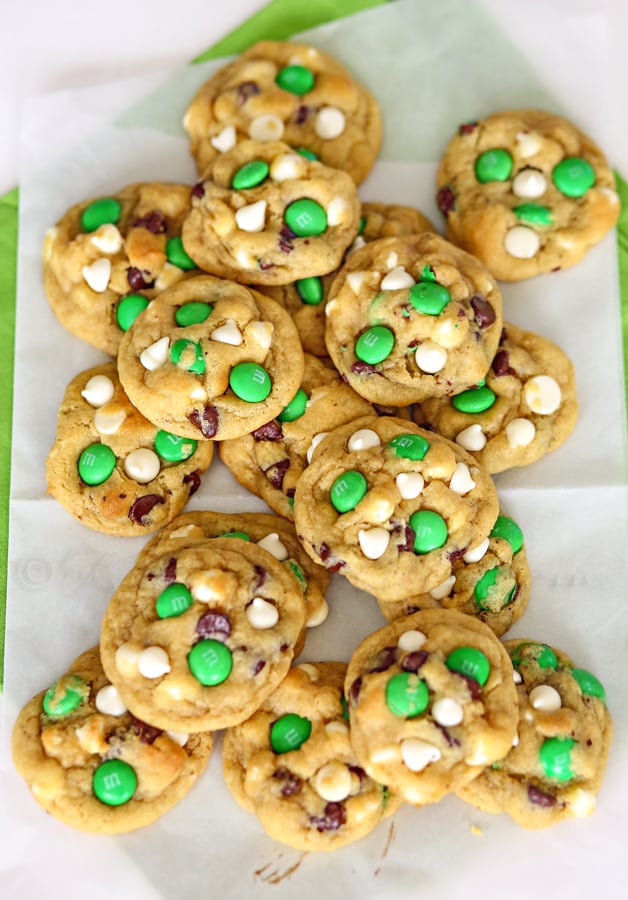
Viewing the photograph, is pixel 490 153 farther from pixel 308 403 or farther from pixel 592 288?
pixel 308 403

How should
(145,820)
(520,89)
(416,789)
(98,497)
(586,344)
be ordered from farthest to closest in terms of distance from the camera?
(520,89) → (586,344) → (98,497) → (145,820) → (416,789)

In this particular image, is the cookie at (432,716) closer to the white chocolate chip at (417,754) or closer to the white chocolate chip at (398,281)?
the white chocolate chip at (417,754)

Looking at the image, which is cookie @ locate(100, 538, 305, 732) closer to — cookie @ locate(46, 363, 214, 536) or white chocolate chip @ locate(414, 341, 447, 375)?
cookie @ locate(46, 363, 214, 536)

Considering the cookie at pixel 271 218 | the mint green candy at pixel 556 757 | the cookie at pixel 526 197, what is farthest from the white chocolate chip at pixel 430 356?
the mint green candy at pixel 556 757

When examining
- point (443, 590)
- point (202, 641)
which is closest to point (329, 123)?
point (443, 590)

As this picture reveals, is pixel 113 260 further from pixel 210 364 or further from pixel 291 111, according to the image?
pixel 291 111

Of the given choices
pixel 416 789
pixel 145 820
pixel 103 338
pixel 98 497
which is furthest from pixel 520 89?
pixel 145 820

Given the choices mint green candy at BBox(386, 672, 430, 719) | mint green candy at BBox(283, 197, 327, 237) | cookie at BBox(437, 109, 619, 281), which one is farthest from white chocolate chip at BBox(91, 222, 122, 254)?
mint green candy at BBox(386, 672, 430, 719)

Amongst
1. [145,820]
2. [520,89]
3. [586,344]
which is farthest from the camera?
[520,89]
